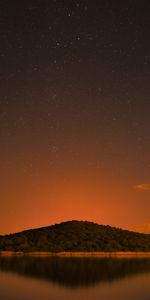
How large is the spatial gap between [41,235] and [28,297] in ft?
400

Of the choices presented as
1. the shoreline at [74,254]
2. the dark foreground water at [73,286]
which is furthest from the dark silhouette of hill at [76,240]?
the dark foreground water at [73,286]

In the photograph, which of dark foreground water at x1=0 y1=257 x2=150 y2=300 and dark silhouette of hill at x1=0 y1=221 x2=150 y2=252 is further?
dark silhouette of hill at x1=0 y1=221 x2=150 y2=252

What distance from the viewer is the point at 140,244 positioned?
6088 inches

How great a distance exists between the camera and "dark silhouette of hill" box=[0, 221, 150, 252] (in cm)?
13838

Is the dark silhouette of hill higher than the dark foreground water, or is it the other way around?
the dark foreground water

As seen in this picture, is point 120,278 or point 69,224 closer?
point 120,278

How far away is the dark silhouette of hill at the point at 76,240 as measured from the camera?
13838 cm

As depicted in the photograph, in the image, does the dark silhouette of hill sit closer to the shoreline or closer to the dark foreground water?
the shoreline

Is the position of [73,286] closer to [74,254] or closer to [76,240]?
[74,254]

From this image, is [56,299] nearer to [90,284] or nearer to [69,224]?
[90,284]

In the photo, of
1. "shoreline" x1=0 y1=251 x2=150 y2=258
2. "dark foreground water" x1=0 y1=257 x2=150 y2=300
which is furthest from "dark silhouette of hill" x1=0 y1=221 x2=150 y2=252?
"dark foreground water" x1=0 y1=257 x2=150 y2=300

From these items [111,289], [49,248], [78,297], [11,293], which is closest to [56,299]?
[78,297]


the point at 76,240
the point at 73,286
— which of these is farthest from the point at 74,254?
the point at 73,286

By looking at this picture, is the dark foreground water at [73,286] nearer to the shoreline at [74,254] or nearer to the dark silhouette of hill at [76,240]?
the shoreline at [74,254]
